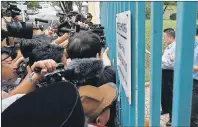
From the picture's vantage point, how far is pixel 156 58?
76cm

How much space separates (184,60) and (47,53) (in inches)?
40.9

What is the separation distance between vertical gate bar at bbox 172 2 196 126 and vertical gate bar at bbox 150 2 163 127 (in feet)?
0.53

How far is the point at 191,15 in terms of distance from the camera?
55cm

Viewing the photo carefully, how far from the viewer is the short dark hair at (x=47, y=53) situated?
1.48 meters

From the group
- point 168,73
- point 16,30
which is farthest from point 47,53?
point 168,73

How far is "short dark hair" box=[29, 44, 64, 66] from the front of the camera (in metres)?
1.48

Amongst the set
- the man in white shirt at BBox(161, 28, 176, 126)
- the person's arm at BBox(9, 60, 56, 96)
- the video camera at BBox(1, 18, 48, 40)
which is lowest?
the man in white shirt at BBox(161, 28, 176, 126)

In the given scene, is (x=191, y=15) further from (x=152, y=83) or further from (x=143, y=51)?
(x=143, y=51)

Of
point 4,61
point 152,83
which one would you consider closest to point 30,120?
point 152,83

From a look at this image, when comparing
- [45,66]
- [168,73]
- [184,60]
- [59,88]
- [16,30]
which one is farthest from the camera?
[168,73]

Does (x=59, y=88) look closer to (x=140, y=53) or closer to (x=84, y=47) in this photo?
(x=140, y=53)

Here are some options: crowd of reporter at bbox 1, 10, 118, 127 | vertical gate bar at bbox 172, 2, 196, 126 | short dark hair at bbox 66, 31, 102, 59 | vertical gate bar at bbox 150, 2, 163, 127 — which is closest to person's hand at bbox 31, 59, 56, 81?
crowd of reporter at bbox 1, 10, 118, 127

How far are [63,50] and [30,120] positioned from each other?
0.80 meters

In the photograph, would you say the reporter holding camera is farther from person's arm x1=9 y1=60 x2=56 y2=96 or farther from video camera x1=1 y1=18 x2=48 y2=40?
video camera x1=1 y1=18 x2=48 y2=40
